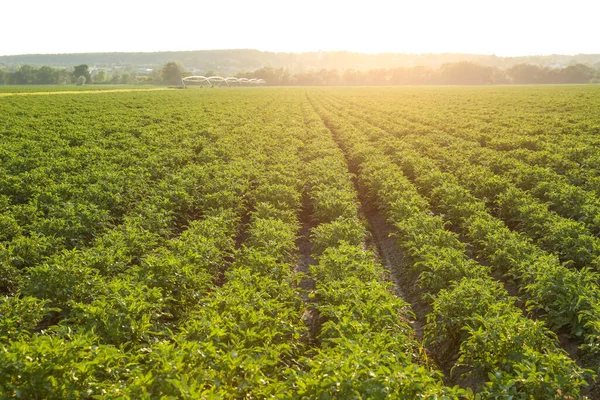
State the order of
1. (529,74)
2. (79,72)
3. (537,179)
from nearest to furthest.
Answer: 1. (537,179)
2. (79,72)
3. (529,74)

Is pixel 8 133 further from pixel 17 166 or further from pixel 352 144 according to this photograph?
pixel 352 144

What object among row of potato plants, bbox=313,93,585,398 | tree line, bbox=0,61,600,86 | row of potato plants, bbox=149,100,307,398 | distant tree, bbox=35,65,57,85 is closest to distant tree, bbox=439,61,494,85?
tree line, bbox=0,61,600,86

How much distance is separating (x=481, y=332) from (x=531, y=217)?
6.30 m

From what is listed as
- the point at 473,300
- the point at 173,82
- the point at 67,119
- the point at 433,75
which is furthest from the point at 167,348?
the point at 433,75

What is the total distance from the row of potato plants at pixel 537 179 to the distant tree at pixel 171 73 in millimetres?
134863

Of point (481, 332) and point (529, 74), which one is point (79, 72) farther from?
point (481, 332)

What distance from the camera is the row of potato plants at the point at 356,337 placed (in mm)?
4566

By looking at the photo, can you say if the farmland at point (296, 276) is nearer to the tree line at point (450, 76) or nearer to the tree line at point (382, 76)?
the tree line at point (382, 76)

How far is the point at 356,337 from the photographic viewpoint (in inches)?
223

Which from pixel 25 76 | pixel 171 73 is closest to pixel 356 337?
pixel 171 73

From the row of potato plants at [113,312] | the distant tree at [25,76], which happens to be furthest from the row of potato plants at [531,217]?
the distant tree at [25,76]

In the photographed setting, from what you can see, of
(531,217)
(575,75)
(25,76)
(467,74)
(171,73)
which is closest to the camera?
(531,217)

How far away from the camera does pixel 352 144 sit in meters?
23.6

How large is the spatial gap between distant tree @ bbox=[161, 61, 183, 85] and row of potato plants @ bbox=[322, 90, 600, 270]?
14100cm
